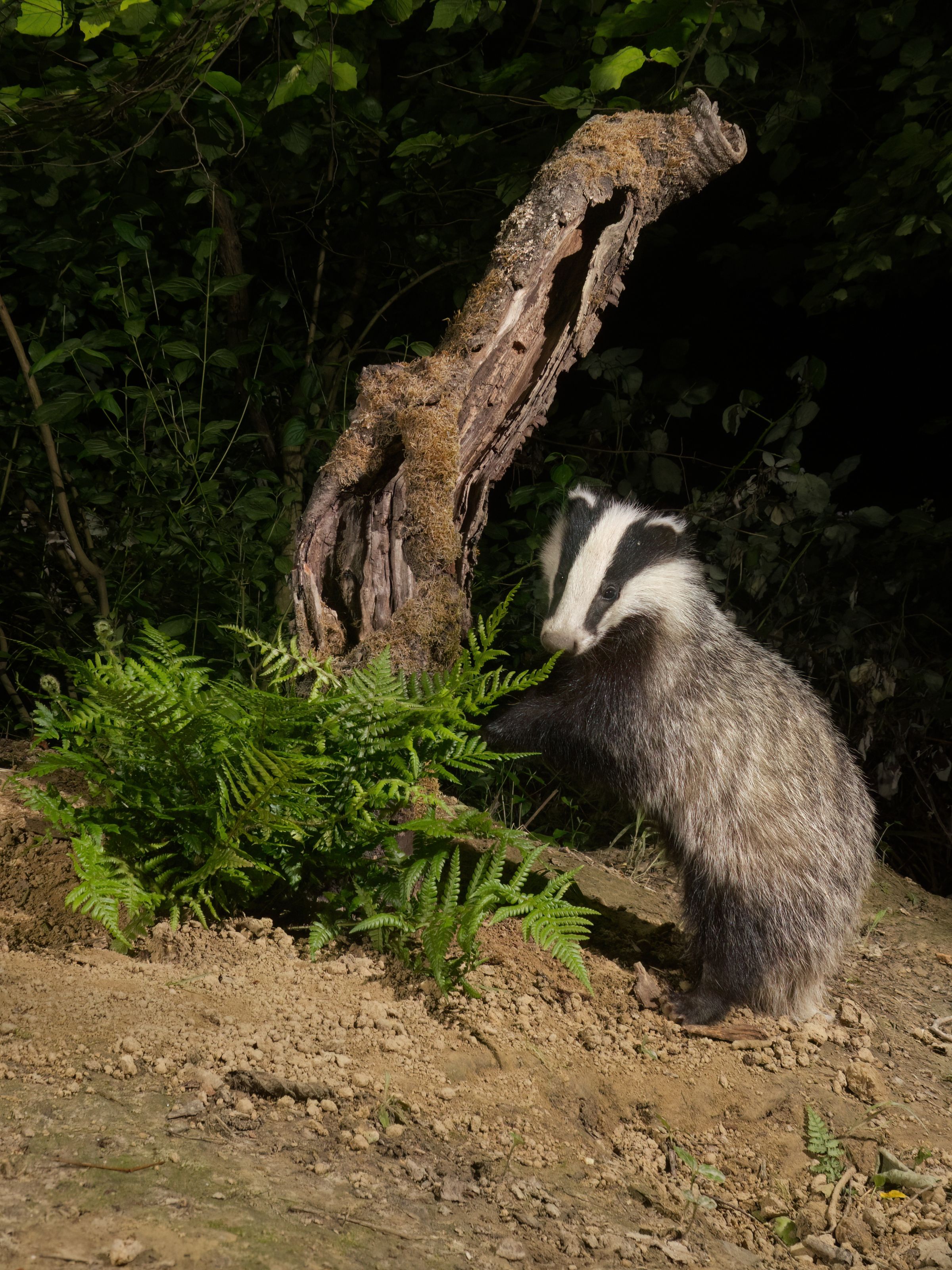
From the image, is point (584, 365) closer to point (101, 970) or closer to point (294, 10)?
point (294, 10)

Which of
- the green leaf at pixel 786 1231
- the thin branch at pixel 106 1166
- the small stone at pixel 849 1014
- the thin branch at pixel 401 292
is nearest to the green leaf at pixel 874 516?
the thin branch at pixel 401 292

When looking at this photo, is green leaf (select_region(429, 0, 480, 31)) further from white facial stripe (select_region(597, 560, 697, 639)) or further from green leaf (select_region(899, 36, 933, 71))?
white facial stripe (select_region(597, 560, 697, 639))

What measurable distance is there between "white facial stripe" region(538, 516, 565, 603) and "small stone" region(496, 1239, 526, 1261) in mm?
2464

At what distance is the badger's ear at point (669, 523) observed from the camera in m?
3.63

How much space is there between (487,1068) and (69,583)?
12.2 feet

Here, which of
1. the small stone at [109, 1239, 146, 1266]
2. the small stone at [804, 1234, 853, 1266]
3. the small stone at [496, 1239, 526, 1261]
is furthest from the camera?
the small stone at [804, 1234, 853, 1266]

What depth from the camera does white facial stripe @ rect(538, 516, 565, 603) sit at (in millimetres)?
3914

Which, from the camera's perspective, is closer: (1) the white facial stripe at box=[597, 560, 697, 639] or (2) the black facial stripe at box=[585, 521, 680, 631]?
(2) the black facial stripe at box=[585, 521, 680, 631]

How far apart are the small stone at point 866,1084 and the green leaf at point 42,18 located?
3834mm

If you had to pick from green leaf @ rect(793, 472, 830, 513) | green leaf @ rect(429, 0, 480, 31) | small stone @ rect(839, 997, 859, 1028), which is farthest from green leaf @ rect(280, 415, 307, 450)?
small stone @ rect(839, 997, 859, 1028)

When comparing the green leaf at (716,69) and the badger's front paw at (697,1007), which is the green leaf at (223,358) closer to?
the green leaf at (716,69)

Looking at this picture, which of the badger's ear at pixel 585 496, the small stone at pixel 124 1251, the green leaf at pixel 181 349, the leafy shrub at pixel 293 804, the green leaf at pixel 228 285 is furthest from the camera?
the green leaf at pixel 228 285

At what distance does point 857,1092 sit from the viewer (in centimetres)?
275

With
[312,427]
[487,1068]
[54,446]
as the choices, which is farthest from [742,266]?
[487,1068]
